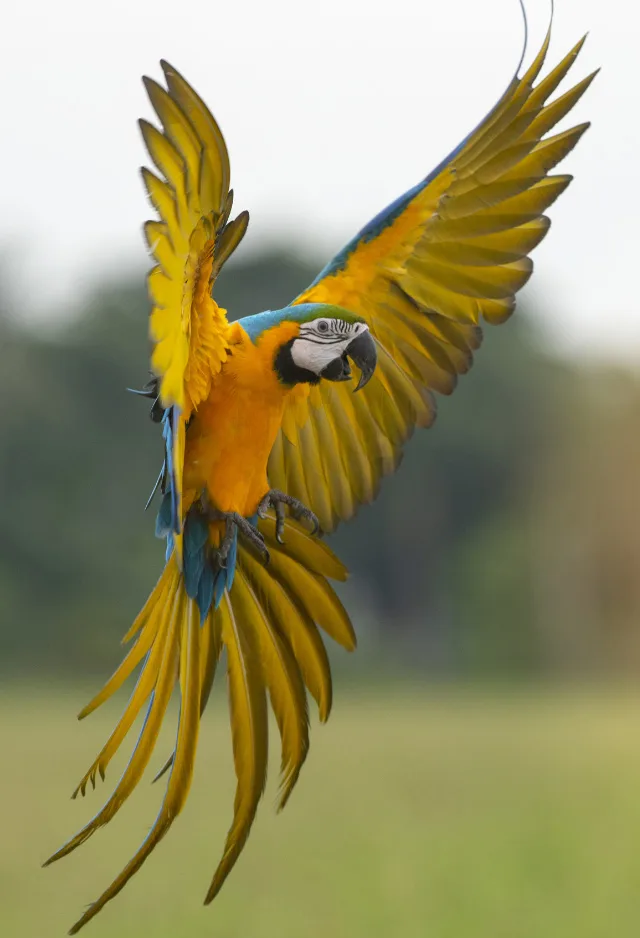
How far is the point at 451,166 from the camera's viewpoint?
213 cm

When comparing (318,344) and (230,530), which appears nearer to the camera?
(318,344)

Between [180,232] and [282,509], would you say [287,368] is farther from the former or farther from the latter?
[180,232]

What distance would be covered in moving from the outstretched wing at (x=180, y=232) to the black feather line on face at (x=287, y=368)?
0.14m

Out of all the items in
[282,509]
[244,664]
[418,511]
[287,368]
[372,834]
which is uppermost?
[287,368]

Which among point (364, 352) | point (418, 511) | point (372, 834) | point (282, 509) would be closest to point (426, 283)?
point (364, 352)

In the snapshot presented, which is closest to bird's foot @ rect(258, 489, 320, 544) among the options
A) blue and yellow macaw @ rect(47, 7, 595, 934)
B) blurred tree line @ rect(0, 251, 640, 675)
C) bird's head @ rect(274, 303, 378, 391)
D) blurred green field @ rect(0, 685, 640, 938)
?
blue and yellow macaw @ rect(47, 7, 595, 934)

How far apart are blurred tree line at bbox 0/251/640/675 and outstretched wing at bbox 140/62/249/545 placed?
38.5 ft

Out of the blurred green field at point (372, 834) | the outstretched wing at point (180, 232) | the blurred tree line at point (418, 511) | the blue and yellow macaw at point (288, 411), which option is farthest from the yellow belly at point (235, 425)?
the blurred tree line at point (418, 511)

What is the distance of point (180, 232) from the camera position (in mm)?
1581

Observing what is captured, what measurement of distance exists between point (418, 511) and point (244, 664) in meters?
16.6

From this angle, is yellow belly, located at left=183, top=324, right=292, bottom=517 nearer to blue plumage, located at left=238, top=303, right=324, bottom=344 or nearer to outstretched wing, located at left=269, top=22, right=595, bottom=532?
blue plumage, located at left=238, top=303, right=324, bottom=344

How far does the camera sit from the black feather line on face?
1.92m

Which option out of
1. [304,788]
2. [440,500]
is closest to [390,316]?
[304,788]

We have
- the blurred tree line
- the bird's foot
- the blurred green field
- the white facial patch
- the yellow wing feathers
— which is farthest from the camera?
the blurred tree line
